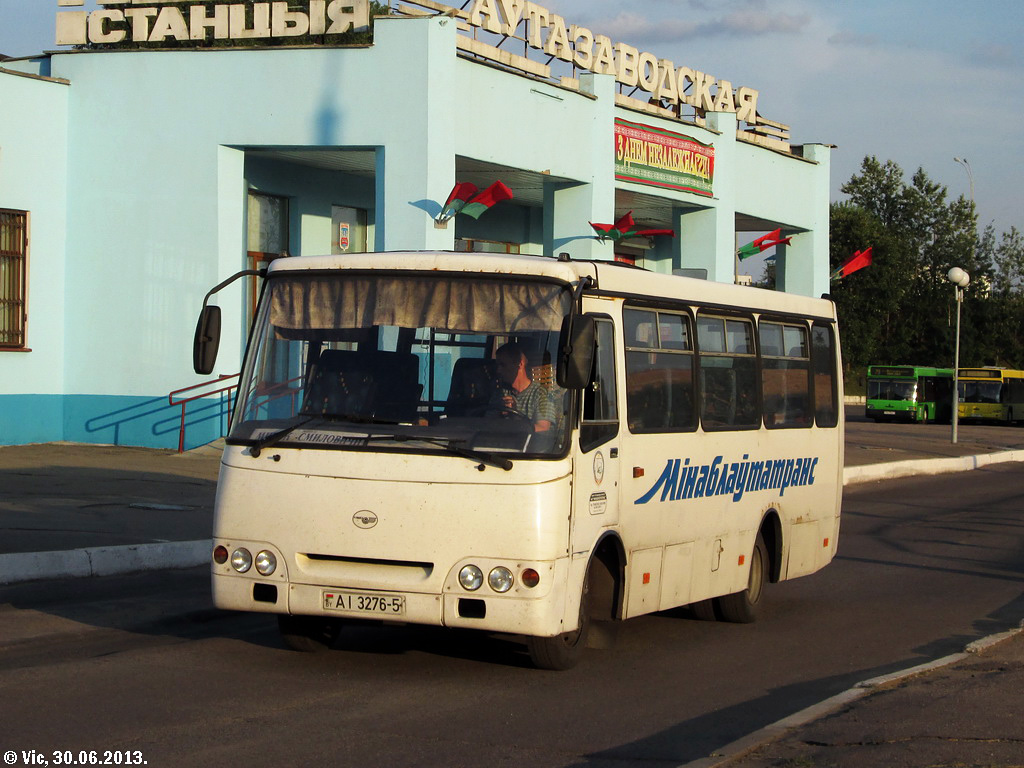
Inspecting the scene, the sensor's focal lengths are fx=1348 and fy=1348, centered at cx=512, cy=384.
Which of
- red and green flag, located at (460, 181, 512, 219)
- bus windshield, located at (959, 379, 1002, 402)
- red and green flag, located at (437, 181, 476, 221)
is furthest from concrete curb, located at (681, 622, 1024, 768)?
bus windshield, located at (959, 379, 1002, 402)

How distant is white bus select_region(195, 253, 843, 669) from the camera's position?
729 cm

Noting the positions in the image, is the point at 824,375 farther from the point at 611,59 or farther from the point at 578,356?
the point at 611,59

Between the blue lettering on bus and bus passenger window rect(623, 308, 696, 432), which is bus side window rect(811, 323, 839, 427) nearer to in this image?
the blue lettering on bus

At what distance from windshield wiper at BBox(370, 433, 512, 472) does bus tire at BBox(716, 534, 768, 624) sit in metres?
3.45

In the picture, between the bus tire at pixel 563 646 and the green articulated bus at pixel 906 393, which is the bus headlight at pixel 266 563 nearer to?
the bus tire at pixel 563 646

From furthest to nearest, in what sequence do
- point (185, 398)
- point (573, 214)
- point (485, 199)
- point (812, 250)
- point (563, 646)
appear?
1. point (812, 250)
2. point (573, 214)
3. point (185, 398)
4. point (485, 199)
5. point (563, 646)

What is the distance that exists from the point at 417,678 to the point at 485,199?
1595 cm

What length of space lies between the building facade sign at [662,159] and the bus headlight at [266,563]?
70.2 ft

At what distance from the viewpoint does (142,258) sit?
23359 millimetres

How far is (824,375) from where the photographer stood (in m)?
11.7

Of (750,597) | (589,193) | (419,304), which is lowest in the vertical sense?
(750,597)

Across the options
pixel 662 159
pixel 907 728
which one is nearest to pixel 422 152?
pixel 662 159

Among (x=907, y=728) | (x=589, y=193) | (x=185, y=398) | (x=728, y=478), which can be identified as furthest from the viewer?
(x=589, y=193)

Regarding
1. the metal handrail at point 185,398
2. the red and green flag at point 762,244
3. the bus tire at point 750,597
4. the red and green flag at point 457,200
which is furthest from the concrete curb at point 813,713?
the red and green flag at point 762,244
